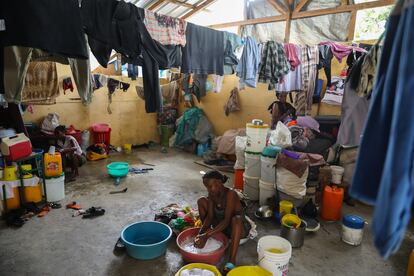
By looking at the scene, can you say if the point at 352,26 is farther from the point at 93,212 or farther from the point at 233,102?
the point at 93,212

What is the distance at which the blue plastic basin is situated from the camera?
8.68ft

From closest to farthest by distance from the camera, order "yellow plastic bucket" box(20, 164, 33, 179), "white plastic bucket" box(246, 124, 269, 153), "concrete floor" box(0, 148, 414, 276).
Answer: "concrete floor" box(0, 148, 414, 276)
"yellow plastic bucket" box(20, 164, 33, 179)
"white plastic bucket" box(246, 124, 269, 153)

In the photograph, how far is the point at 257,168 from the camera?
4.07m

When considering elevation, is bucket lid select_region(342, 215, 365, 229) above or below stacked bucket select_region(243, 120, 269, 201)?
below

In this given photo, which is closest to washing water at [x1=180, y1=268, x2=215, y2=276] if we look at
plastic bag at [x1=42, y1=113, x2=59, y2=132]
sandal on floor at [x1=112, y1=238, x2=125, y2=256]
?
sandal on floor at [x1=112, y1=238, x2=125, y2=256]

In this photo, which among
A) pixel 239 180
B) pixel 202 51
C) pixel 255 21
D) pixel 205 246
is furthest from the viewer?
pixel 255 21

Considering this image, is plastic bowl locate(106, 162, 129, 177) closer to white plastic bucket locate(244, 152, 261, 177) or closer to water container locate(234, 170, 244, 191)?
water container locate(234, 170, 244, 191)

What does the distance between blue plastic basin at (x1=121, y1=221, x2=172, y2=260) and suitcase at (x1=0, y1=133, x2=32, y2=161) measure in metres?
1.90

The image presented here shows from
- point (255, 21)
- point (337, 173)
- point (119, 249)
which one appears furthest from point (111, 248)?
point (255, 21)

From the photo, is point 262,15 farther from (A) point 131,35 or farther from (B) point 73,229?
(B) point 73,229

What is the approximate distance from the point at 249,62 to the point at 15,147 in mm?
3419

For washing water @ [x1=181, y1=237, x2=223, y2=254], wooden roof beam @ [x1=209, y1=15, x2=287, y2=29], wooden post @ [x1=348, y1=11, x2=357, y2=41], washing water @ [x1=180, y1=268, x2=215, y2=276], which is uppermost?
wooden roof beam @ [x1=209, y1=15, x2=287, y2=29]

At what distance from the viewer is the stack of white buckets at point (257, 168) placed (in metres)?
3.82

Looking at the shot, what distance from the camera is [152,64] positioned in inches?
122
